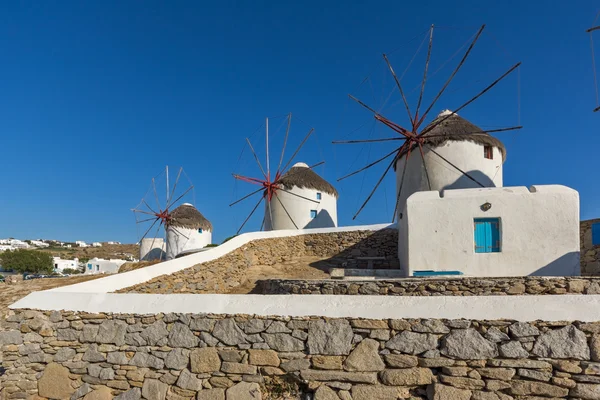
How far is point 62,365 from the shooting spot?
15.1 feet

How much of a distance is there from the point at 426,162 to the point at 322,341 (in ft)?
34.6

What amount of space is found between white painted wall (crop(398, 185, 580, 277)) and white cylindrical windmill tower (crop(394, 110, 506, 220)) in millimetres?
3134

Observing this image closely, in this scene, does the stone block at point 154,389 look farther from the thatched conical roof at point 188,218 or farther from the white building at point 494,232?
the thatched conical roof at point 188,218

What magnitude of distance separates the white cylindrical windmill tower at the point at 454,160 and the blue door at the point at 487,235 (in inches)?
130

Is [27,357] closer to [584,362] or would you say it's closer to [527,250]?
[584,362]

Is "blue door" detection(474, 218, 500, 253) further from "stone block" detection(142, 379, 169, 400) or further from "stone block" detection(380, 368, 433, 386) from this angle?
"stone block" detection(142, 379, 169, 400)

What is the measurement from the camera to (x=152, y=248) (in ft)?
90.9

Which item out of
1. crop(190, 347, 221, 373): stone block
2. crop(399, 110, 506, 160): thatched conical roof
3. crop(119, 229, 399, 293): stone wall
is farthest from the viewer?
crop(399, 110, 506, 160): thatched conical roof

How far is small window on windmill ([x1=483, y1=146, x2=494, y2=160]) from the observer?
43.6 feet

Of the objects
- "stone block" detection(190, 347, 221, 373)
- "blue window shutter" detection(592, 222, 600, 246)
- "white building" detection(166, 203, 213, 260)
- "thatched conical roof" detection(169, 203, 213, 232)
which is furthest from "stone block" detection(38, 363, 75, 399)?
"thatched conical roof" detection(169, 203, 213, 232)

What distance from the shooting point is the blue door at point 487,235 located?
9039mm

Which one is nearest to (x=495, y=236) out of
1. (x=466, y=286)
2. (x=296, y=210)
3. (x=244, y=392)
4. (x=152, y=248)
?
(x=466, y=286)

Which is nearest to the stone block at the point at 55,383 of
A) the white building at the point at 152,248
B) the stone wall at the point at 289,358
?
the stone wall at the point at 289,358

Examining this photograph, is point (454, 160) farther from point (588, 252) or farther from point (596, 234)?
point (588, 252)
